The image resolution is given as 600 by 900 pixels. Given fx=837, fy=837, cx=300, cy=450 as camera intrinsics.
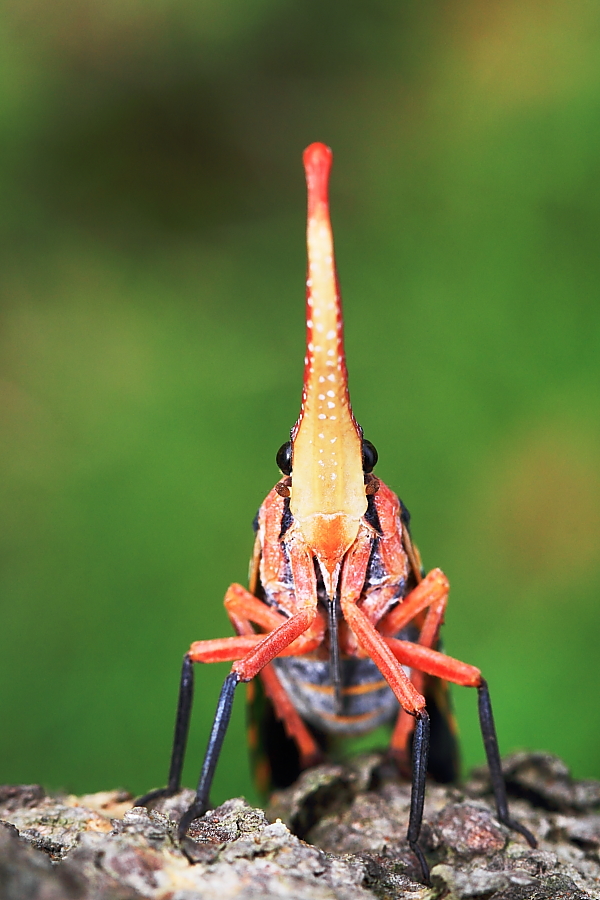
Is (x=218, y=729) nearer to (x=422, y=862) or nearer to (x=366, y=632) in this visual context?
(x=366, y=632)

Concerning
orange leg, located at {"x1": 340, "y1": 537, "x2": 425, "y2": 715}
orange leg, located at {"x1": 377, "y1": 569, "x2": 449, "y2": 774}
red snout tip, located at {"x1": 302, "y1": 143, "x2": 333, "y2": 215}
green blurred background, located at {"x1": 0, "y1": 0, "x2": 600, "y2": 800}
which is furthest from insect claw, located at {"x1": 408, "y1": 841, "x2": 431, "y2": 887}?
green blurred background, located at {"x1": 0, "y1": 0, "x2": 600, "y2": 800}

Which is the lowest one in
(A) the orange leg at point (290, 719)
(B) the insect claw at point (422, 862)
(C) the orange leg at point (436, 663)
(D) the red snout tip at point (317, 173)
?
(B) the insect claw at point (422, 862)

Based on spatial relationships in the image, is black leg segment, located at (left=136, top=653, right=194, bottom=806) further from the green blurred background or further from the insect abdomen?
the green blurred background

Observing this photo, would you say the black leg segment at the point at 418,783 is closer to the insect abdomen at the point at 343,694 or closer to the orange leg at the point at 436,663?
the orange leg at the point at 436,663

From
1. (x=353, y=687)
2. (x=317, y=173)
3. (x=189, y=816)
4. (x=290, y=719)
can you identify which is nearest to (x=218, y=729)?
(x=189, y=816)

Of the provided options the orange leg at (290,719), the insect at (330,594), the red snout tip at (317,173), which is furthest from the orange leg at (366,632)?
the red snout tip at (317,173)

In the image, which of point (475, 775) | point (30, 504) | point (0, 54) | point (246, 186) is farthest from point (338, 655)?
point (0, 54)
